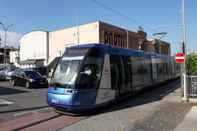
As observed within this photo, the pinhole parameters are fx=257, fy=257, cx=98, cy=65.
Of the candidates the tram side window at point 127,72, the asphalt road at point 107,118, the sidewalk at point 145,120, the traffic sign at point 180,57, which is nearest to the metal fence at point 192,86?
the traffic sign at point 180,57

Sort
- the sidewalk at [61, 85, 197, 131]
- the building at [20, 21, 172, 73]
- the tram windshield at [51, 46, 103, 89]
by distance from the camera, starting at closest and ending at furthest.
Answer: the sidewalk at [61, 85, 197, 131] < the tram windshield at [51, 46, 103, 89] < the building at [20, 21, 172, 73]

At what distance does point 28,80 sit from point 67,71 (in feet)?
43.0

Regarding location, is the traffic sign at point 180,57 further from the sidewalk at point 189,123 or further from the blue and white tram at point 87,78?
the sidewalk at point 189,123

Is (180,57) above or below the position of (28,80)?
above

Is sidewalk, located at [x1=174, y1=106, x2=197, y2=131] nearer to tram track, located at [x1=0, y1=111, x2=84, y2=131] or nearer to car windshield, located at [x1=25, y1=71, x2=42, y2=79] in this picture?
tram track, located at [x1=0, y1=111, x2=84, y2=131]

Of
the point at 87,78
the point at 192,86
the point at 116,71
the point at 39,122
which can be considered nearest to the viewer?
the point at 39,122

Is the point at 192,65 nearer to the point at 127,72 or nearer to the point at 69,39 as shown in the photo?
the point at 127,72

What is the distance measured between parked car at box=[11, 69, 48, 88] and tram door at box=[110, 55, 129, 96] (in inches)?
442

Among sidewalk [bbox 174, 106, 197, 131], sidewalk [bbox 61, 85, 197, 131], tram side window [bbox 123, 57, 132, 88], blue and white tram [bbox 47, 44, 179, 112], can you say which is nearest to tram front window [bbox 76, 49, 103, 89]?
blue and white tram [bbox 47, 44, 179, 112]

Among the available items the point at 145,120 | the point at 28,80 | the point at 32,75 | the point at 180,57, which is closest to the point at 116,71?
the point at 145,120

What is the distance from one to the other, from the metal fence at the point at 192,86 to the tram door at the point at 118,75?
3436 mm

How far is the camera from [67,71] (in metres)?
10.3

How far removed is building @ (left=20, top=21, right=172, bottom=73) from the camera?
44250 millimetres

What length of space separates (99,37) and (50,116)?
3359cm
